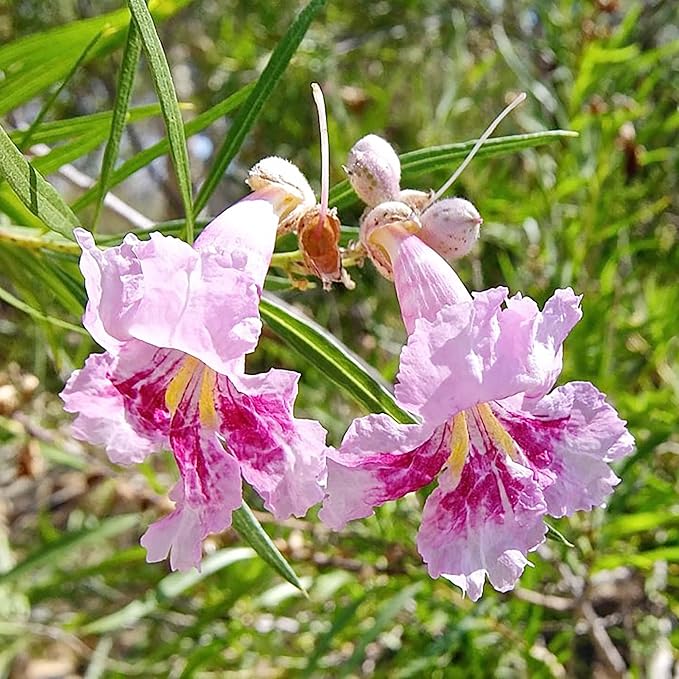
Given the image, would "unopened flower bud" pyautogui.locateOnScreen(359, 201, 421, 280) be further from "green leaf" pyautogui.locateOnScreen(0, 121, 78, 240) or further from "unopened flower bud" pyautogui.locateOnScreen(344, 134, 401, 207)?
"green leaf" pyautogui.locateOnScreen(0, 121, 78, 240)

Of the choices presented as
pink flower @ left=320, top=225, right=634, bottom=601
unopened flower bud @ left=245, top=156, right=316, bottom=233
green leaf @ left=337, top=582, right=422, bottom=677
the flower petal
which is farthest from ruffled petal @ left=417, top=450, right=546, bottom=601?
green leaf @ left=337, top=582, right=422, bottom=677

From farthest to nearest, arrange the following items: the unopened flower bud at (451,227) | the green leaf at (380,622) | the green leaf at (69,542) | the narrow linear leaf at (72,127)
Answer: the green leaf at (69,542), the green leaf at (380,622), the narrow linear leaf at (72,127), the unopened flower bud at (451,227)

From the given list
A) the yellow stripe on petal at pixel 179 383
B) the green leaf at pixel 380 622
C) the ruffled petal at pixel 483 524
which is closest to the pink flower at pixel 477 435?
the ruffled petal at pixel 483 524

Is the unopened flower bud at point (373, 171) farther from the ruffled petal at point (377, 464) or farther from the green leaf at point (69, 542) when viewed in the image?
the green leaf at point (69, 542)

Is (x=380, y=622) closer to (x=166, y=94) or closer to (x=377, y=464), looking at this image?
(x=377, y=464)

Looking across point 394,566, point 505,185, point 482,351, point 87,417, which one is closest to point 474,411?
point 482,351

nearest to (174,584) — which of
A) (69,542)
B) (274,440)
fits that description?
(69,542)

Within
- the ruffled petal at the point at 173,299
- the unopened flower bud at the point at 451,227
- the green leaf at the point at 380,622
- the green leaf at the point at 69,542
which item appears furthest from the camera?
the green leaf at the point at 69,542
